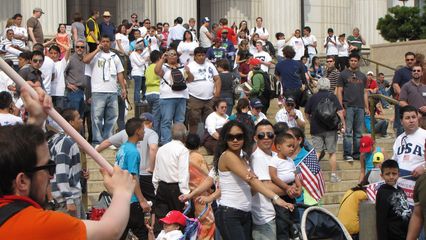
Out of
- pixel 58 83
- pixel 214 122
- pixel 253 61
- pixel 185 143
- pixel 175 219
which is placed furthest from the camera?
pixel 253 61

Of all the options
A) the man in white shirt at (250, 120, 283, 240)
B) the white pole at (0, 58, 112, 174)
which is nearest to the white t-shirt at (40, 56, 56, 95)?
the man in white shirt at (250, 120, 283, 240)

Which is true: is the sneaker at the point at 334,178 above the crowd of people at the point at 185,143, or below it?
below

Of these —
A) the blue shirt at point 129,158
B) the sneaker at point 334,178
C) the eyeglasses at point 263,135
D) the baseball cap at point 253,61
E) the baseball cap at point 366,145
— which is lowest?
the sneaker at point 334,178

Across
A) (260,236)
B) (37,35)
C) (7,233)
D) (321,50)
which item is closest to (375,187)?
(260,236)

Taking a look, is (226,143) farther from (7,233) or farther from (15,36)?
(15,36)

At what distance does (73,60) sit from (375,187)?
6919 millimetres

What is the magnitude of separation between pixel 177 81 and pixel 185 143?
4.03 m

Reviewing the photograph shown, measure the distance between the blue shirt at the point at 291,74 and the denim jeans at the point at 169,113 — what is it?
12.7 ft

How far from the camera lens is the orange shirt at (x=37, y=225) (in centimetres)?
357

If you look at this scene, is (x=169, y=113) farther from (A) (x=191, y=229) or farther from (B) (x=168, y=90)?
(A) (x=191, y=229)

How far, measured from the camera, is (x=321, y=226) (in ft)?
30.2

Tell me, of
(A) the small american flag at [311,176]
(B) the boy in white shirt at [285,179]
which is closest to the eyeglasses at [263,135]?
(B) the boy in white shirt at [285,179]

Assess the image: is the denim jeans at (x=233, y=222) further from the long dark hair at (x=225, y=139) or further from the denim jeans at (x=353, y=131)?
the denim jeans at (x=353, y=131)

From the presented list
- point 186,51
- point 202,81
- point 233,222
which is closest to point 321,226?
point 233,222
